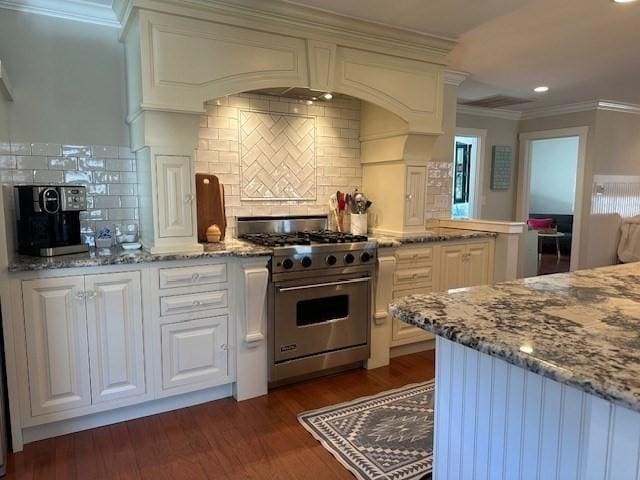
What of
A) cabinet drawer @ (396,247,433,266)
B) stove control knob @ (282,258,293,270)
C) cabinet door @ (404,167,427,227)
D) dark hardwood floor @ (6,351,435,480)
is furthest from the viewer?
cabinet door @ (404,167,427,227)

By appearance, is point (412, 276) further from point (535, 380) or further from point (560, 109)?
point (560, 109)

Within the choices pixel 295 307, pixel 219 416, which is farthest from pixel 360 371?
pixel 219 416

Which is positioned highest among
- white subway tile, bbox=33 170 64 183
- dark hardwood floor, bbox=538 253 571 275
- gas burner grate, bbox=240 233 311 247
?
white subway tile, bbox=33 170 64 183

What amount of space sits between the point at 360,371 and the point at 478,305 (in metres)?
2.00

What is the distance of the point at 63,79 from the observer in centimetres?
267

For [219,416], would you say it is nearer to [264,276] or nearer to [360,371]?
[264,276]

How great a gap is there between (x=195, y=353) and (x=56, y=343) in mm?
707

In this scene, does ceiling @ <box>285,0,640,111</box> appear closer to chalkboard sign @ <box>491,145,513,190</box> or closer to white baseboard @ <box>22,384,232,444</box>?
chalkboard sign @ <box>491,145,513,190</box>

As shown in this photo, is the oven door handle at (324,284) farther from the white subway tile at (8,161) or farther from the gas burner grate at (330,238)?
the white subway tile at (8,161)

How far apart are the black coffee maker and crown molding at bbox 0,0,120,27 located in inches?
40.5

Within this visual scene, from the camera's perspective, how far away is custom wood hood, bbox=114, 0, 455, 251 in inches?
94.6

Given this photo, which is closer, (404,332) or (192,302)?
(192,302)

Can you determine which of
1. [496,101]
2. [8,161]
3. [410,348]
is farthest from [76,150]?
[496,101]

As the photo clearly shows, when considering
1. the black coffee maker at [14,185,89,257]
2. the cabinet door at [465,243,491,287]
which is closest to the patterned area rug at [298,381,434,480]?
the cabinet door at [465,243,491,287]
